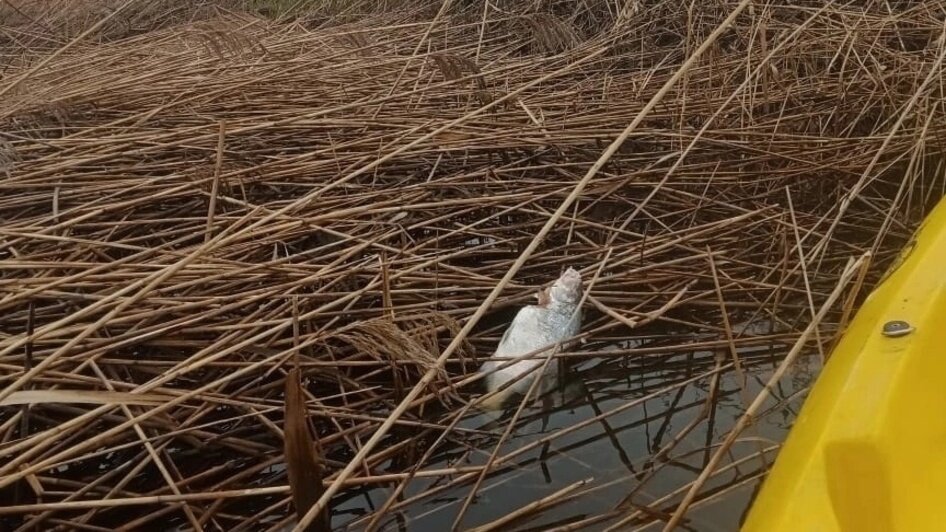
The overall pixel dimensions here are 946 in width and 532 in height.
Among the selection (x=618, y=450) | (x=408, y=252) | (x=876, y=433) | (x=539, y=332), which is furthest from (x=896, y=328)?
(x=408, y=252)

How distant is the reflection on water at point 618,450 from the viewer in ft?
6.05

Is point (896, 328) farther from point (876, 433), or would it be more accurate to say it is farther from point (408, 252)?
point (408, 252)

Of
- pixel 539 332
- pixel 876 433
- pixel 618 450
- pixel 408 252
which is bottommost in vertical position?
pixel 618 450

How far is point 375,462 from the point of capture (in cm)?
200

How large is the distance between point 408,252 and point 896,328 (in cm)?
133

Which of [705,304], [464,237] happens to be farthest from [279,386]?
[705,304]

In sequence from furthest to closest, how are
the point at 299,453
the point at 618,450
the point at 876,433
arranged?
the point at 618,450 < the point at 299,453 < the point at 876,433

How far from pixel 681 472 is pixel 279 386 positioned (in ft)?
3.13

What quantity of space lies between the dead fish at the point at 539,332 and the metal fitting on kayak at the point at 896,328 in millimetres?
840

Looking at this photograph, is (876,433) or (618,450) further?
(618,450)

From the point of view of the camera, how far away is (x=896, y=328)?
1.48m

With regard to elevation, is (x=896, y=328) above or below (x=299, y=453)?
above

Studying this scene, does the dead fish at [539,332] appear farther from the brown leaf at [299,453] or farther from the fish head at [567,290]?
the brown leaf at [299,453]

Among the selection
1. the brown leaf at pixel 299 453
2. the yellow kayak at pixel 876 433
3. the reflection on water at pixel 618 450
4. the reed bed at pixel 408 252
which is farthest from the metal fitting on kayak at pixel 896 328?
the brown leaf at pixel 299 453
